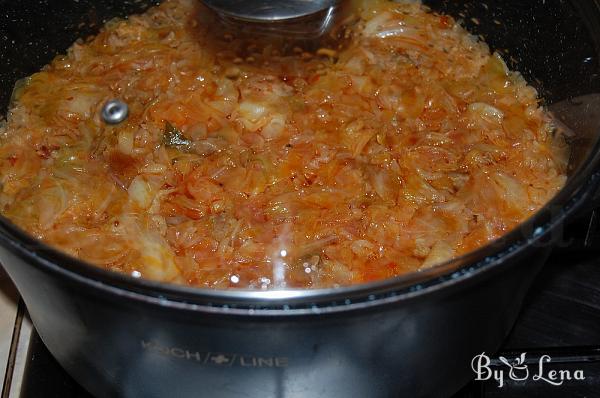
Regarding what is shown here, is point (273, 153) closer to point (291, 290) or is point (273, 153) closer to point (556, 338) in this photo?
point (291, 290)

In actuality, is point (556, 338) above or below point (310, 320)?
below

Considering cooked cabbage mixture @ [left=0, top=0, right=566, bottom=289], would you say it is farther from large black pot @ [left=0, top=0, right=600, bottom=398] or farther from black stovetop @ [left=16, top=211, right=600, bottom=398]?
black stovetop @ [left=16, top=211, right=600, bottom=398]

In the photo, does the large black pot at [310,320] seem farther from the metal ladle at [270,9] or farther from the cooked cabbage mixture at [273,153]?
the metal ladle at [270,9]

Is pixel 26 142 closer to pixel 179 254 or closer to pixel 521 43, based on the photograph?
pixel 179 254

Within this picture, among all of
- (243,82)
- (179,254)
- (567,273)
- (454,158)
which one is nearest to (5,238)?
(179,254)

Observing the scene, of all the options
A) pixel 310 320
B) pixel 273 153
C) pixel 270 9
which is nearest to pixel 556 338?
pixel 273 153

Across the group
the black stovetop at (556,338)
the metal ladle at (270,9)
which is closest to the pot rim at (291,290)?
the black stovetop at (556,338)

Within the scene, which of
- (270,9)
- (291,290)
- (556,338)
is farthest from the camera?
(556,338)
